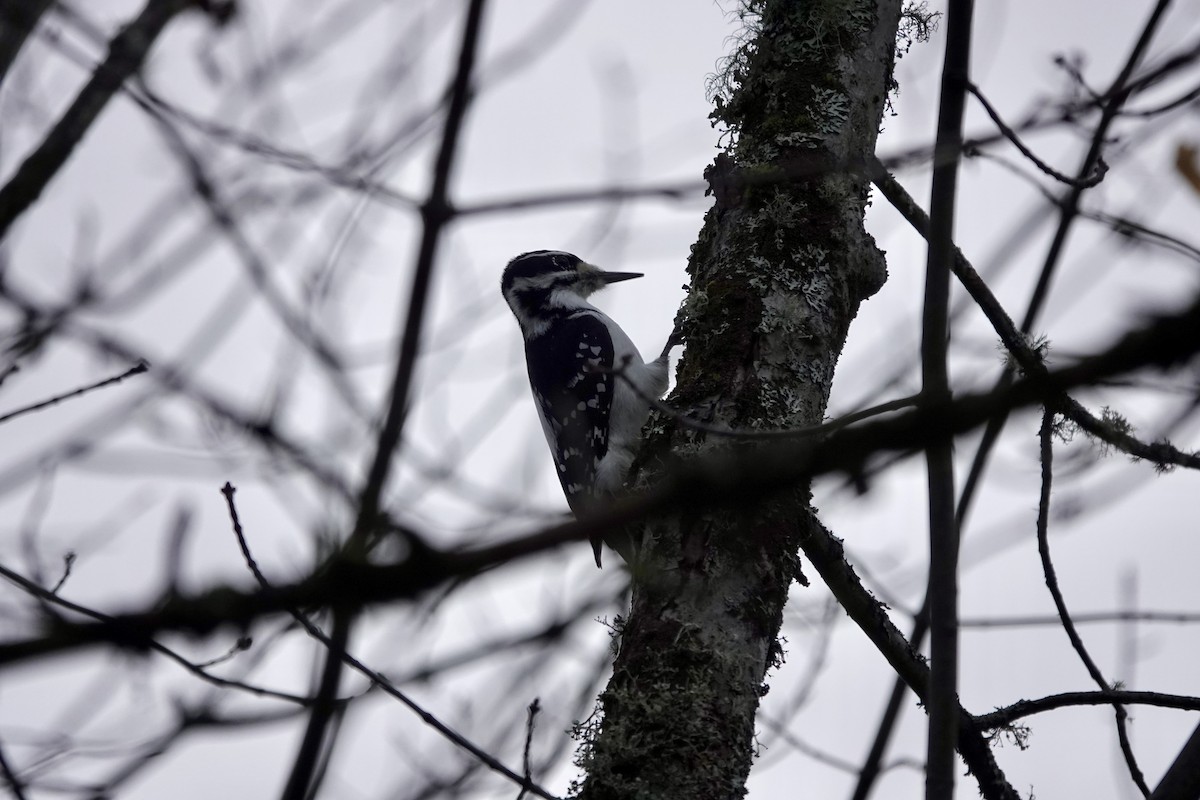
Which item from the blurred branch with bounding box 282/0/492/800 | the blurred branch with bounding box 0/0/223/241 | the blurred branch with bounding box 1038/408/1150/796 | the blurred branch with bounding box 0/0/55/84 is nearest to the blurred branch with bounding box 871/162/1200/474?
the blurred branch with bounding box 1038/408/1150/796

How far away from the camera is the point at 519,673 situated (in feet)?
8.50

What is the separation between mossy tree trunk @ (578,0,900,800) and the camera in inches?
104

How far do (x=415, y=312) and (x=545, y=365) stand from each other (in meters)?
5.24

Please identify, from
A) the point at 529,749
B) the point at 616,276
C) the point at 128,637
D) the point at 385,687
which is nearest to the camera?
the point at 128,637

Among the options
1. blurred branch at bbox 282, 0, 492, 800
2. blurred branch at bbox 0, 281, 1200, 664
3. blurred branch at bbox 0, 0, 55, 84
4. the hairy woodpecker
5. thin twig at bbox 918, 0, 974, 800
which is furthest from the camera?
the hairy woodpecker

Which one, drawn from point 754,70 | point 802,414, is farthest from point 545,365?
point 802,414

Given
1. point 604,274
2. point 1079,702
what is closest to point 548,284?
point 604,274

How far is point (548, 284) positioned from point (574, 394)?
49.2 inches

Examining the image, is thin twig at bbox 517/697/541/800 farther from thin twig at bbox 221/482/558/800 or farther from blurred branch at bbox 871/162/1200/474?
blurred branch at bbox 871/162/1200/474

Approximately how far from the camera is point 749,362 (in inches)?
129

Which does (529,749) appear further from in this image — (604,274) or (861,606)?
(604,274)

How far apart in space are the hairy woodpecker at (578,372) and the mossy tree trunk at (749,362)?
1.57m

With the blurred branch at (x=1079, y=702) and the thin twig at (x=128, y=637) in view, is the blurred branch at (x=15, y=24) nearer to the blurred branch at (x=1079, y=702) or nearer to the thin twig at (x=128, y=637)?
the thin twig at (x=128, y=637)

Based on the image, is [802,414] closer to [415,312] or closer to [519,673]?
[519,673]
